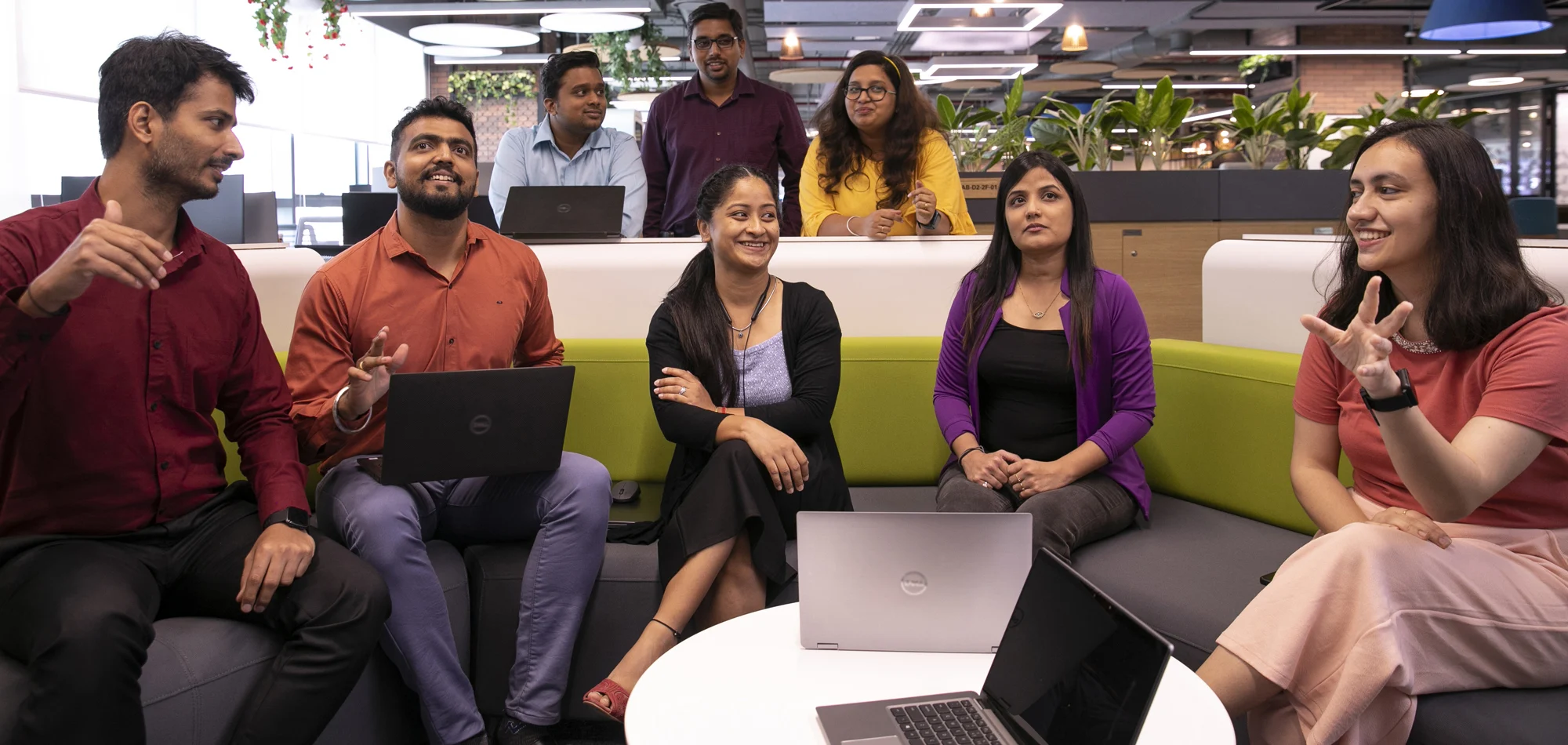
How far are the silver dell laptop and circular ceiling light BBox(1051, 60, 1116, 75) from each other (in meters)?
10.6

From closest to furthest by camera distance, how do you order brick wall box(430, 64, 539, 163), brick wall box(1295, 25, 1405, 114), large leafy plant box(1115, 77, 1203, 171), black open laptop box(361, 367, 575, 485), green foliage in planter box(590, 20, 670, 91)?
black open laptop box(361, 367, 575, 485) → large leafy plant box(1115, 77, 1203, 171) → green foliage in planter box(590, 20, 670, 91) → brick wall box(1295, 25, 1405, 114) → brick wall box(430, 64, 539, 163)

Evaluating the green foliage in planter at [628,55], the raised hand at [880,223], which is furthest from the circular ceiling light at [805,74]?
the raised hand at [880,223]

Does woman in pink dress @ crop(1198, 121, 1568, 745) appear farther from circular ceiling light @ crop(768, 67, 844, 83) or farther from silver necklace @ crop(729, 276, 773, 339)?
circular ceiling light @ crop(768, 67, 844, 83)

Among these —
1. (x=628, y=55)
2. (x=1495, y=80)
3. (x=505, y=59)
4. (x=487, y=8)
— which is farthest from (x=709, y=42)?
(x=1495, y=80)

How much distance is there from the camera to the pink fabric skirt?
61.4 inches

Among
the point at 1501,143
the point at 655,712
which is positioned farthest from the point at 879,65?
the point at 1501,143

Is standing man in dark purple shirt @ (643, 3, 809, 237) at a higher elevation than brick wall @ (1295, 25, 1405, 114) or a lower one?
lower

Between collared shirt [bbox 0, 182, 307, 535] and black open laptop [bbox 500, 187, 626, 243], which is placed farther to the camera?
black open laptop [bbox 500, 187, 626, 243]

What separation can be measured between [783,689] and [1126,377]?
53.4 inches

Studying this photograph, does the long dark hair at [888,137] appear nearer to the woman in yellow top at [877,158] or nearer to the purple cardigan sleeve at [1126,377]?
the woman in yellow top at [877,158]

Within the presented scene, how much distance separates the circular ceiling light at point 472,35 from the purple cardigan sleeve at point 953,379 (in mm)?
6426

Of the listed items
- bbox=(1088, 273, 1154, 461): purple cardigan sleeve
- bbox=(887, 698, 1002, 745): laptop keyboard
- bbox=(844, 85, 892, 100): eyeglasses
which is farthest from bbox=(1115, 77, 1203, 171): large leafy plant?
bbox=(887, 698, 1002, 745): laptop keyboard

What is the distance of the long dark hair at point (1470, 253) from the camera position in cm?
175

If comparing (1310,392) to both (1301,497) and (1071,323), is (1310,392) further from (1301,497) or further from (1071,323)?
(1071,323)
